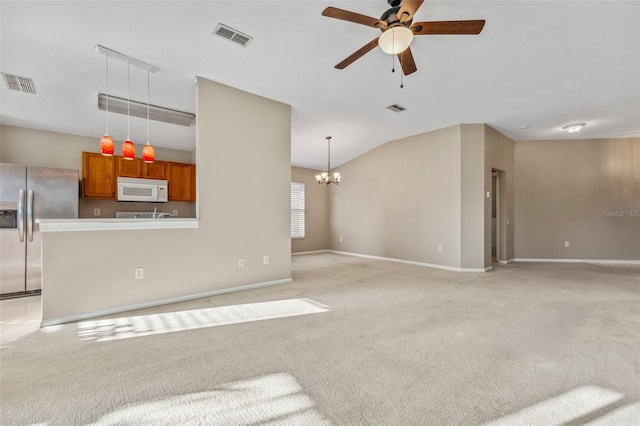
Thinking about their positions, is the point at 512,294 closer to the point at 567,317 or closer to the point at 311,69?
the point at 567,317

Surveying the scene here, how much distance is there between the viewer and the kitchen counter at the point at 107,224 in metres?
2.84

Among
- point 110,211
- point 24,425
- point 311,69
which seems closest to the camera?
point 24,425

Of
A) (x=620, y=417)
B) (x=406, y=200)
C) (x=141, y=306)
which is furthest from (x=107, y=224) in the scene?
(x=406, y=200)

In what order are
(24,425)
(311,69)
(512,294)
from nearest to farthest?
(24,425)
(311,69)
(512,294)

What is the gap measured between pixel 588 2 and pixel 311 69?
288 cm

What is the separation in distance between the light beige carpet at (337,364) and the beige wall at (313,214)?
15.9 feet

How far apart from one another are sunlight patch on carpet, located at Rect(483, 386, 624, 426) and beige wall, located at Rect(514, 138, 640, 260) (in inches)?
246

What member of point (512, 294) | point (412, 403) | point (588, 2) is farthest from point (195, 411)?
point (588, 2)

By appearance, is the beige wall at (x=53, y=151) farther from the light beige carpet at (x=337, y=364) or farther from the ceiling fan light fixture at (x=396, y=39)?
the ceiling fan light fixture at (x=396, y=39)

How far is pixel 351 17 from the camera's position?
7.42 ft

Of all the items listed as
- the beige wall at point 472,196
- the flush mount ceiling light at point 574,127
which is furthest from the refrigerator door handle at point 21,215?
the flush mount ceiling light at point 574,127

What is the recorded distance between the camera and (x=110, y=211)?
5.22 m

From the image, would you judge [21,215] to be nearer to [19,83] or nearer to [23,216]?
[23,216]

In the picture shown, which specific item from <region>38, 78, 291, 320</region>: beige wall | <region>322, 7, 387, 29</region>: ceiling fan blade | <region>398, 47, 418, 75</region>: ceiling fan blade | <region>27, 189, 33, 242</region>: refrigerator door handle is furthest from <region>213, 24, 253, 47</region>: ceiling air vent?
<region>27, 189, 33, 242</region>: refrigerator door handle
